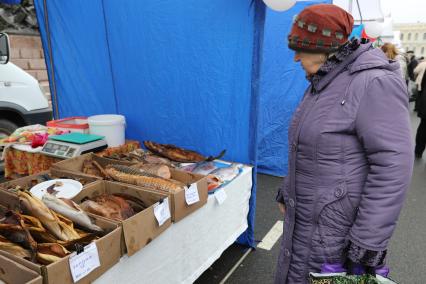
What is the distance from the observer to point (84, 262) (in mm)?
1321

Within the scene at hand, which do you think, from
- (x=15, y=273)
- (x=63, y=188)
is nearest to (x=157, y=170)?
(x=63, y=188)

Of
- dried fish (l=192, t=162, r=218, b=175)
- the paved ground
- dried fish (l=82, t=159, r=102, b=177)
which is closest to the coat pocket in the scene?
dried fish (l=192, t=162, r=218, b=175)

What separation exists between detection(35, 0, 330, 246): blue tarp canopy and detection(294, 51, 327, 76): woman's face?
44.7 inches

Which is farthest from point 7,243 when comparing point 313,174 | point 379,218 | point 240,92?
point 240,92

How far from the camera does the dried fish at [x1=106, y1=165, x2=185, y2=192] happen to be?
80.6 inches

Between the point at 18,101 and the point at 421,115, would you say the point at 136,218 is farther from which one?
the point at 421,115

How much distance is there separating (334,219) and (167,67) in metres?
2.06

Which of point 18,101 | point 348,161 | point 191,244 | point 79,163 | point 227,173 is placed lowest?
point 191,244

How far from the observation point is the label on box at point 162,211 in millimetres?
1723

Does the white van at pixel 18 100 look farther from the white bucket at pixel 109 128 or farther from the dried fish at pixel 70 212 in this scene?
the dried fish at pixel 70 212

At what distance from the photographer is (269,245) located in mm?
3107

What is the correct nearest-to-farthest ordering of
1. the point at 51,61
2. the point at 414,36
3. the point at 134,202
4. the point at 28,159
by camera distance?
1. the point at 134,202
2. the point at 28,159
3. the point at 51,61
4. the point at 414,36

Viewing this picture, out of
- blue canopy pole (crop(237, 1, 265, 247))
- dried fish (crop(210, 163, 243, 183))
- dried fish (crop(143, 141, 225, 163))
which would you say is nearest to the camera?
blue canopy pole (crop(237, 1, 265, 247))

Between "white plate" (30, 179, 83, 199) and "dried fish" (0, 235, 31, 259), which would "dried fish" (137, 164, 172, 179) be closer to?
"white plate" (30, 179, 83, 199)
